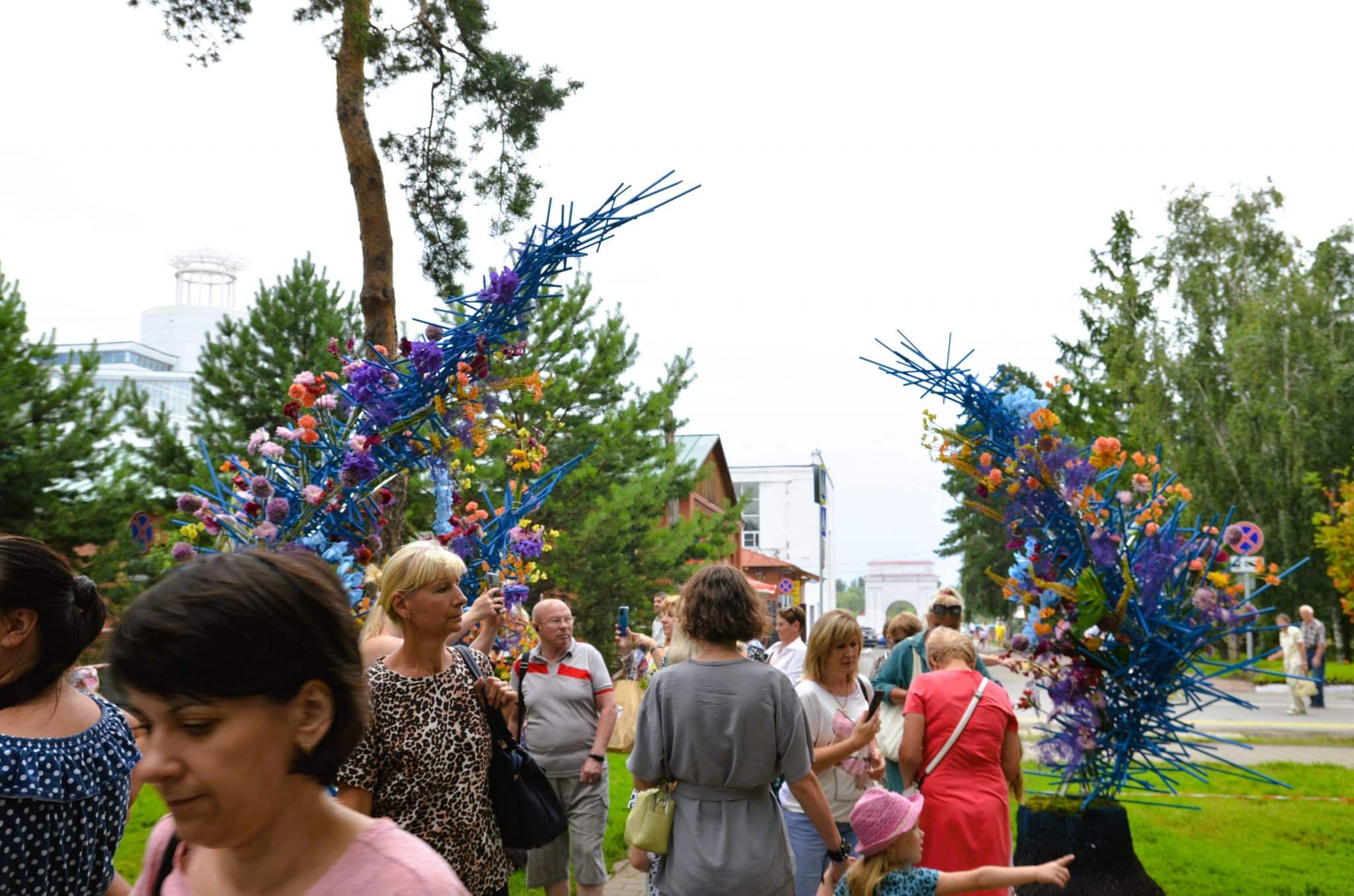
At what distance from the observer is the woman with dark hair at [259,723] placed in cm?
149

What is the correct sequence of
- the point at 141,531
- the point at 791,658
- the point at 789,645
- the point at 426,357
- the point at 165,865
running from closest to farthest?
1. the point at 165,865
2. the point at 426,357
3. the point at 791,658
4. the point at 789,645
5. the point at 141,531

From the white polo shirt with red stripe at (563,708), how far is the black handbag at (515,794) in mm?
2555

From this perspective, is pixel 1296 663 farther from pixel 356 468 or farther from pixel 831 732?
pixel 356 468

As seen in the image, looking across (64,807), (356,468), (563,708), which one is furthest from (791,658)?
(64,807)

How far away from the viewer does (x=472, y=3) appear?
9.80 m

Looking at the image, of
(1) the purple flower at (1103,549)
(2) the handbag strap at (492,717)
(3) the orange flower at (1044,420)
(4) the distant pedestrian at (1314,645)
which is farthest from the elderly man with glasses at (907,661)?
(4) the distant pedestrian at (1314,645)

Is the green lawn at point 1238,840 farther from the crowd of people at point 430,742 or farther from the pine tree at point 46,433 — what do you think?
the pine tree at point 46,433

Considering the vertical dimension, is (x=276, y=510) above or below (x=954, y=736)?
above

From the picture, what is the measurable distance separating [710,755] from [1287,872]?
608 centimetres

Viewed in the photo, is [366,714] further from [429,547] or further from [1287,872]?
[1287,872]

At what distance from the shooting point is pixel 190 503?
532 centimetres

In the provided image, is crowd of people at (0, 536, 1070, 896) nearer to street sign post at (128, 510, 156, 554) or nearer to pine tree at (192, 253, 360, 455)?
street sign post at (128, 510, 156, 554)

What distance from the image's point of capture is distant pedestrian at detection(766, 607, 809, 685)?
7875 millimetres

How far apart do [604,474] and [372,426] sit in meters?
14.8
